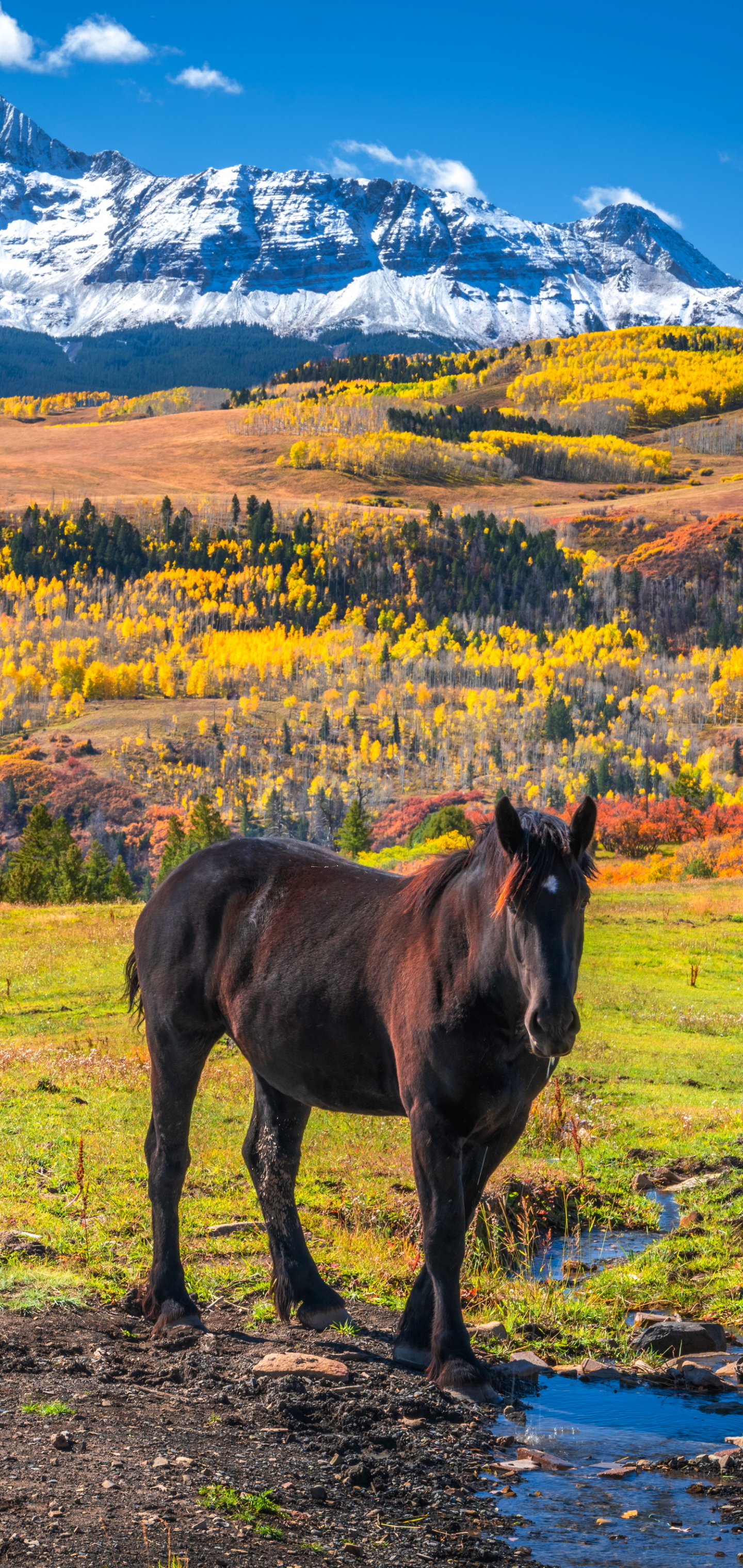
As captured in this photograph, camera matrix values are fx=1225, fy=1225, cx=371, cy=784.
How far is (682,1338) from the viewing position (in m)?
7.34

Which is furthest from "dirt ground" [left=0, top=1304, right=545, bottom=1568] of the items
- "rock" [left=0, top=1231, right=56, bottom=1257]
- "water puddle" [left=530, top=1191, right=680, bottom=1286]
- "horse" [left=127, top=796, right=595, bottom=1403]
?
"water puddle" [left=530, top=1191, right=680, bottom=1286]

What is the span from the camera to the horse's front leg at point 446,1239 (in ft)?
20.4

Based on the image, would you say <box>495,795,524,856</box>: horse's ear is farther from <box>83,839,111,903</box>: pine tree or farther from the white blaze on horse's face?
<box>83,839,111,903</box>: pine tree

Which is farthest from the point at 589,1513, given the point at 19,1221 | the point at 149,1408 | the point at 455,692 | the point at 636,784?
the point at 455,692

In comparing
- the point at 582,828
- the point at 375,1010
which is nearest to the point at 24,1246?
the point at 375,1010

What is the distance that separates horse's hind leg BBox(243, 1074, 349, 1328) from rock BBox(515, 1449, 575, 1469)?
197 centimetres

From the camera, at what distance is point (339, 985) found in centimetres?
698

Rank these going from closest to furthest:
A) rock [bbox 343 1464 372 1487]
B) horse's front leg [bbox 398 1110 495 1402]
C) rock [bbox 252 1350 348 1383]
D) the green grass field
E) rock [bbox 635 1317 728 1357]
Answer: rock [bbox 343 1464 372 1487]
horse's front leg [bbox 398 1110 495 1402]
rock [bbox 252 1350 348 1383]
rock [bbox 635 1317 728 1357]
the green grass field

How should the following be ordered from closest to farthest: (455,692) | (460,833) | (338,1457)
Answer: (338,1457)
(460,833)
(455,692)

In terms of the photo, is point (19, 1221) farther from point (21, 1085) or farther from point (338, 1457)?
point (21, 1085)

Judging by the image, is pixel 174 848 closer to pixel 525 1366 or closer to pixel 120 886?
pixel 120 886

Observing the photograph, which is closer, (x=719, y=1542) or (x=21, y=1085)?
(x=719, y=1542)

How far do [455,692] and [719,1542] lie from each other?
185 metres

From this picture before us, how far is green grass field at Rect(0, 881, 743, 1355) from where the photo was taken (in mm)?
8219
